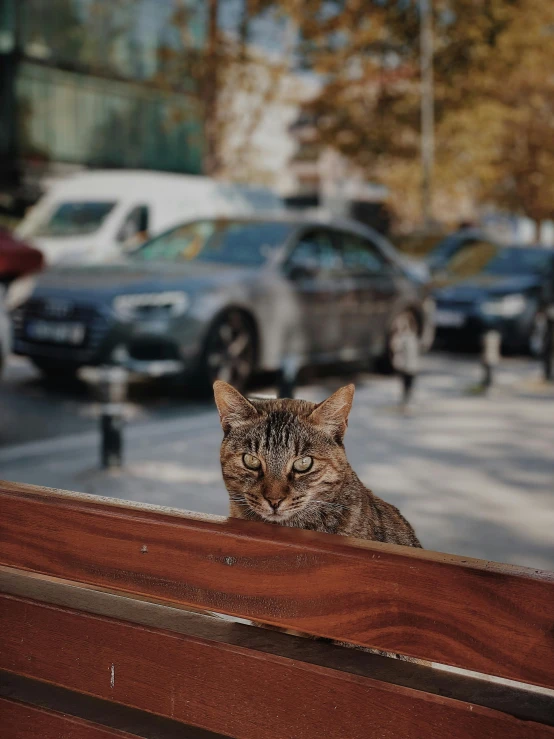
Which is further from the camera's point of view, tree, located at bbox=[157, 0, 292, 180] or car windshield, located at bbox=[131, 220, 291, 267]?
tree, located at bbox=[157, 0, 292, 180]

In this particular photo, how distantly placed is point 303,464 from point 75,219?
14804 millimetres

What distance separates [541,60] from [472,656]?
3243cm

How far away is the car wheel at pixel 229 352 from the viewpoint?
971cm

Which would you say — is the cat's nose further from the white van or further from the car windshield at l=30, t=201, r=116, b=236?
the car windshield at l=30, t=201, r=116, b=236

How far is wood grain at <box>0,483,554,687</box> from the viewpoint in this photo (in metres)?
1.60

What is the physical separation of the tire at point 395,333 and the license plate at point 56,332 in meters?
4.10

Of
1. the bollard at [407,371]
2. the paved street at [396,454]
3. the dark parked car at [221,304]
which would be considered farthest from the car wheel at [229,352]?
the bollard at [407,371]

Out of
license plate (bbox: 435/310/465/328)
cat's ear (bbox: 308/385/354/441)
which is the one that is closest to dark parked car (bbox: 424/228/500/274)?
license plate (bbox: 435/310/465/328)

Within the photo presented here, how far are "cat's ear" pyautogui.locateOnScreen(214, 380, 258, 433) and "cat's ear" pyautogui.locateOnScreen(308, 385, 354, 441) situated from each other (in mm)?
139

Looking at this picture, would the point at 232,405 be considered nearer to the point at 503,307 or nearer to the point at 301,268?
the point at 301,268

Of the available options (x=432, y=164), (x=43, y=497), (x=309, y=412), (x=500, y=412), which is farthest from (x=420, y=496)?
(x=432, y=164)

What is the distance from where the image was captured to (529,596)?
1.58 meters

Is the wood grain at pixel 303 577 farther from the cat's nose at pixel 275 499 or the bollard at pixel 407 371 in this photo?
the bollard at pixel 407 371

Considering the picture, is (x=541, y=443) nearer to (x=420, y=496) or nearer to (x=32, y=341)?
(x=420, y=496)
